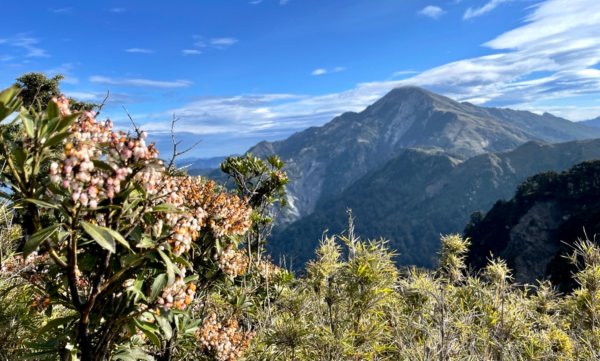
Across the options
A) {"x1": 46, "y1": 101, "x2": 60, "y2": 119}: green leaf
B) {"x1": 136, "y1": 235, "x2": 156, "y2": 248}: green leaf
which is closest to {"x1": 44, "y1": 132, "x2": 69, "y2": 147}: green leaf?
{"x1": 46, "y1": 101, "x2": 60, "y2": 119}: green leaf

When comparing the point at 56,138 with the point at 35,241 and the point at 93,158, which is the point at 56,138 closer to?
the point at 93,158

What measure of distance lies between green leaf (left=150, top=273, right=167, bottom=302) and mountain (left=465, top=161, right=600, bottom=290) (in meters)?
87.6

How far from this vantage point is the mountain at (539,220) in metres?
84.3

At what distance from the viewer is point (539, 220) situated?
9562cm

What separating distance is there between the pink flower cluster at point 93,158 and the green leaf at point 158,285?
25.9 inches

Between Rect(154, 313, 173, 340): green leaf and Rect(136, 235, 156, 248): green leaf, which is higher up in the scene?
Rect(136, 235, 156, 248): green leaf

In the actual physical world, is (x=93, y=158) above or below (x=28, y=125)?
below

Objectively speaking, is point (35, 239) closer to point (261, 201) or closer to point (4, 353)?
point (4, 353)

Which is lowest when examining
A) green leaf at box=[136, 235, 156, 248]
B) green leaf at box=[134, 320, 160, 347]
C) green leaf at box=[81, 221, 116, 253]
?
green leaf at box=[134, 320, 160, 347]

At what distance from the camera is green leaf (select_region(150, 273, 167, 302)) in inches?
110

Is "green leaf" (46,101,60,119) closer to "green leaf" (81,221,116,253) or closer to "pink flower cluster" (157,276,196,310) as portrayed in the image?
"green leaf" (81,221,116,253)

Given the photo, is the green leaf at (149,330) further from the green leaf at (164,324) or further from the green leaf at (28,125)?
the green leaf at (28,125)

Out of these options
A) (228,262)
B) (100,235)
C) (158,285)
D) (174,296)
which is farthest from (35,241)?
(228,262)

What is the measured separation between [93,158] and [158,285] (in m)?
0.92
